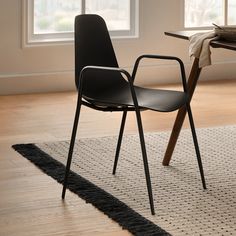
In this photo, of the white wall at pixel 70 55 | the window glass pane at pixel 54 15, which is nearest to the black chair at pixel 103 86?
the white wall at pixel 70 55

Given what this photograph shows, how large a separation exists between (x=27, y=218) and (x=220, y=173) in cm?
119

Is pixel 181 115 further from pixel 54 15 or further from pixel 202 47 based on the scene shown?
pixel 54 15

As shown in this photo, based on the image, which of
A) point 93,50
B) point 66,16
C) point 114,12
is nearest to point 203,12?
point 114,12

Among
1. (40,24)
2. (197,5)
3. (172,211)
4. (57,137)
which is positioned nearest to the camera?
(172,211)

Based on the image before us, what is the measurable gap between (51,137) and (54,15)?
1918 millimetres

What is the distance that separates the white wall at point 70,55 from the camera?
6.33m

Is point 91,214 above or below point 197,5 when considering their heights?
below

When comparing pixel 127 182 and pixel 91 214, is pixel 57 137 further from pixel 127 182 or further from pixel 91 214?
pixel 91 214

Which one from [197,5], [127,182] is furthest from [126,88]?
[197,5]

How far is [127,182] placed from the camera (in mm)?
3912

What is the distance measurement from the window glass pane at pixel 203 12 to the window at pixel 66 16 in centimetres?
57

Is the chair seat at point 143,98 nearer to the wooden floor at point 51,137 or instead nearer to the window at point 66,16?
the wooden floor at point 51,137

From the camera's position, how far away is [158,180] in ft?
13.0

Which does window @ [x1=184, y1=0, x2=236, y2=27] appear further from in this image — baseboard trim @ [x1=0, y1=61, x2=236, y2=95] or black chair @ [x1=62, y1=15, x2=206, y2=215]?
black chair @ [x1=62, y1=15, x2=206, y2=215]
